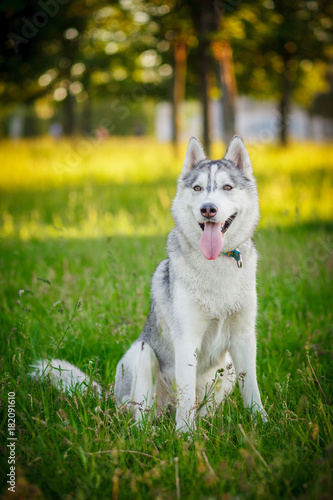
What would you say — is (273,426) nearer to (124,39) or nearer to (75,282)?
(75,282)

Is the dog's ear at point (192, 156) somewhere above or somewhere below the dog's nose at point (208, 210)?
above

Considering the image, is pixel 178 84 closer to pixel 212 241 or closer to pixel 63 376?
pixel 212 241

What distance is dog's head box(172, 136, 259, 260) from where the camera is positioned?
241cm

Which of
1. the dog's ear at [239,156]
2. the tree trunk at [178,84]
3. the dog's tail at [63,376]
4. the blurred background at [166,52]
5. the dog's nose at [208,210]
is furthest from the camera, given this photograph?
the tree trunk at [178,84]

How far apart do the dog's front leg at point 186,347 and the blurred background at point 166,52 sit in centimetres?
612

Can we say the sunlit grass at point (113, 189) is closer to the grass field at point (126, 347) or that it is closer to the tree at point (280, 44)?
the grass field at point (126, 347)

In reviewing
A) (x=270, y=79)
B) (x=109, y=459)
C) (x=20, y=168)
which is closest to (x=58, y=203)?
(x=20, y=168)

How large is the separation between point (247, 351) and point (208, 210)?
3.05ft

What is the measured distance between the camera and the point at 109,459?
196 centimetres

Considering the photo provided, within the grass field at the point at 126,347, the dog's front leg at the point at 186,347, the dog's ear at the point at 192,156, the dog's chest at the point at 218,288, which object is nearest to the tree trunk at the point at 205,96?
the grass field at the point at 126,347

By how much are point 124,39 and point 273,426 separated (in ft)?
54.9

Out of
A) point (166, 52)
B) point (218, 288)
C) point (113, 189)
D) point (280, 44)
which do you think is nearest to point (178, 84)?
point (166, 52)

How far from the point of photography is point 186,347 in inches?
93.8

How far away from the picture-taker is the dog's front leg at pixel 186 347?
2.35m
